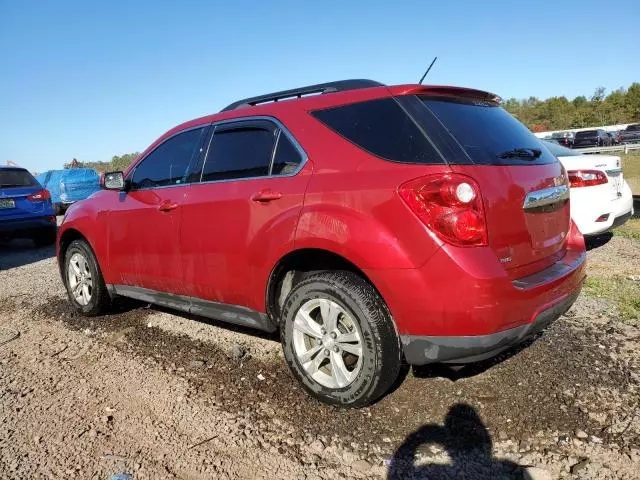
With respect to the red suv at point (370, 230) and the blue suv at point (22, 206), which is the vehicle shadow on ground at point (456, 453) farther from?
the blue suv at point (22, 206)

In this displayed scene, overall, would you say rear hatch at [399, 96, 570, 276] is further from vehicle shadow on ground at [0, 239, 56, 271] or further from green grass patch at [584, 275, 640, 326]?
vehicle shadow on ground at [0, 239, 56, 271]

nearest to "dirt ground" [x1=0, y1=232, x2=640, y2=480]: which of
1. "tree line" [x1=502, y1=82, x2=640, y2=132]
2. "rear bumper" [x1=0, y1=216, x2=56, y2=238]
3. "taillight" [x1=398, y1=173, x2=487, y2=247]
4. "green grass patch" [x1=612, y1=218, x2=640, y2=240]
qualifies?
"taillight" [x1=398, y1=173, x2=487, y2=247]

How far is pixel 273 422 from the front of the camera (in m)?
2.77

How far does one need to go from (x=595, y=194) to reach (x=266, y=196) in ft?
13.7

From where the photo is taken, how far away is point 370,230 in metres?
2.55

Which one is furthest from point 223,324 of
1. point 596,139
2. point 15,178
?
point 596,139

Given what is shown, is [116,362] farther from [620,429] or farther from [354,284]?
[620,429]

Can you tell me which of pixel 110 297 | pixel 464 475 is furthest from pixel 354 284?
pixel 110 297

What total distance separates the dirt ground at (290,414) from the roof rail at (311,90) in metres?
1.85

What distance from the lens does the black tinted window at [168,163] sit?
3850 millimetres

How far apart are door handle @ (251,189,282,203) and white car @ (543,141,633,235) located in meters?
3.90

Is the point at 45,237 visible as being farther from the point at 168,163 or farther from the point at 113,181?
the point at 168,163

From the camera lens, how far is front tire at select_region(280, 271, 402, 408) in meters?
2.61

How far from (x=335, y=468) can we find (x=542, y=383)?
1.47 m
